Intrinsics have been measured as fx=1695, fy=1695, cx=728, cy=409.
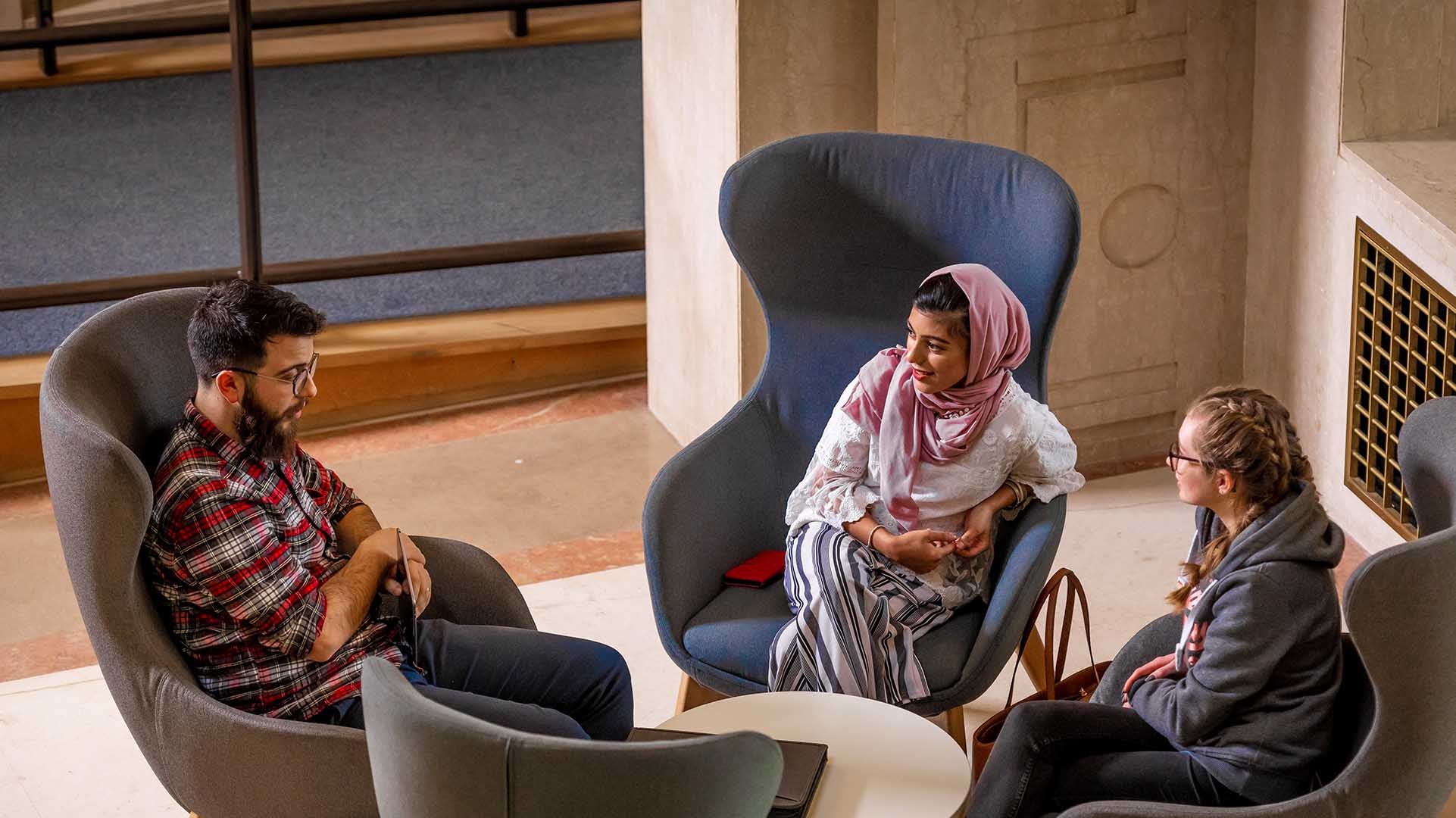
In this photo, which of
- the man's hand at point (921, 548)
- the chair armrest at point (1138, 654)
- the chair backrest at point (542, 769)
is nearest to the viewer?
the chair backrest at point (542, 769)

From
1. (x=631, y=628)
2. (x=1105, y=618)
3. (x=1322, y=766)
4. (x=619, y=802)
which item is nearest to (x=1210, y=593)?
(x=1322, y=766)

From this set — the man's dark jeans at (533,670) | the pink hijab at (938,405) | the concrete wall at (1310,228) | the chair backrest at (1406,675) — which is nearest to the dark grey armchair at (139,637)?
the man's dark jeans at (533,670)

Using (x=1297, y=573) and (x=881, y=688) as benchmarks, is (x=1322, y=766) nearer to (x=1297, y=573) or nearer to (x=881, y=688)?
(x=1297, y=573)

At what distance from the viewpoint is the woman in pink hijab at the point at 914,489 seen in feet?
9.53

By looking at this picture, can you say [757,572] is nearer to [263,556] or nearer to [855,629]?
[855,629]

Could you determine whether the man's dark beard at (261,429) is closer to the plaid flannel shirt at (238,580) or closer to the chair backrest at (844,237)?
the plaid flannel shirt at (238,580)

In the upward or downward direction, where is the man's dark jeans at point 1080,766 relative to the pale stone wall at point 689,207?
downward

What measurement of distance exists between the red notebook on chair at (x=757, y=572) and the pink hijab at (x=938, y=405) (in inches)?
10.2

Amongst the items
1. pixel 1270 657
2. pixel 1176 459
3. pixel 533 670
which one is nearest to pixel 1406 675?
pixel 1270 657

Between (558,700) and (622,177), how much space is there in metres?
4.03

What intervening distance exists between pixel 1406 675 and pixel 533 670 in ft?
4.56

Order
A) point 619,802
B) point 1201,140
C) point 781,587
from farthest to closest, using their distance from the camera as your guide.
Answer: point 1201,140, point 781,587, point 619,802

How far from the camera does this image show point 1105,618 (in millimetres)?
3783

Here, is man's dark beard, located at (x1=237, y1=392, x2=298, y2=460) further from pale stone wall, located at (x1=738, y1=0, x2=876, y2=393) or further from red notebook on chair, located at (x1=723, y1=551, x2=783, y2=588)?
pale stone wall, located at (x1=738, y1=0, x2=876, y2=393)
